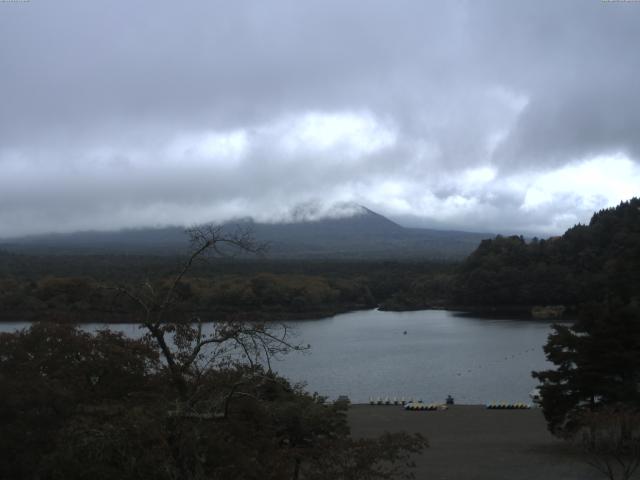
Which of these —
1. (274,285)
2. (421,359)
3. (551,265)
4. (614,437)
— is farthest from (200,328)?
(551,265)

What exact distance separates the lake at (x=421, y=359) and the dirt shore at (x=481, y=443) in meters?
3.46

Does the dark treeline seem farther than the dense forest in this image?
No

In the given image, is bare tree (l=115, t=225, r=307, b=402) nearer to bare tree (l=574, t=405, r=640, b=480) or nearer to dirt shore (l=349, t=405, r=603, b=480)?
bare tree (l=574, t=405, r=640, b=480)

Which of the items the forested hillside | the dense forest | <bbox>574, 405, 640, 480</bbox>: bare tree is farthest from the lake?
<bbox>574, 405, 640, 480</bbox>: bare tree

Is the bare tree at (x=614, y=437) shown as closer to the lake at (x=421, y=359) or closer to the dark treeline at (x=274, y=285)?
the lake at (x=421, y=359)

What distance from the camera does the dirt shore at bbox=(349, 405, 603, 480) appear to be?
11312 millimetres

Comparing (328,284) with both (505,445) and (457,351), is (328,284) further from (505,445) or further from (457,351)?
(505,445)

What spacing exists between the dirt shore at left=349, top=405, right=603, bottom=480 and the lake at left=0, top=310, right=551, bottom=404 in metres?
3.46

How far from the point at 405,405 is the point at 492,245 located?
1641 inches

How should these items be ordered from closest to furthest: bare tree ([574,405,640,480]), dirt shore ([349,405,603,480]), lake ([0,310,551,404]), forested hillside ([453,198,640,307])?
bare tree ([574,405,640,480]), dirt shore ([349,405,603,480]), lake ([0,310,551,404]), forested hillside ([453,198,640,307])

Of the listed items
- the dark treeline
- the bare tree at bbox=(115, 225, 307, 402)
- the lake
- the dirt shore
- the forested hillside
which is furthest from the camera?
the forested hillside

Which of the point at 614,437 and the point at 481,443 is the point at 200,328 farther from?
the point at 481,443

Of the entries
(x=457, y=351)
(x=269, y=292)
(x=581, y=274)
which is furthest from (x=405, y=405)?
(x=581, y=274)

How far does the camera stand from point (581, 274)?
5128 cm
